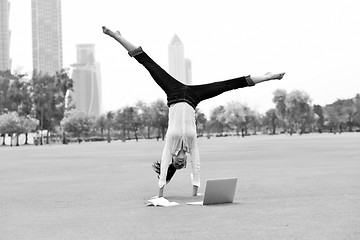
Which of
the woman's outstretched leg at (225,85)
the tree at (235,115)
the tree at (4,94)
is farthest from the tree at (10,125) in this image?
the woman's outstretched leg at (225,85)

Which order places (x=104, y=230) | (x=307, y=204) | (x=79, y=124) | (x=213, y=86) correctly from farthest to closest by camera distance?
(x=79, y=124) < (x=213, y=86) < (x=307, y=204) < (x=104, y=230)

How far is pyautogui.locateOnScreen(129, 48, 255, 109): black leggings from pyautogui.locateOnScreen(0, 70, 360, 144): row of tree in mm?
92544

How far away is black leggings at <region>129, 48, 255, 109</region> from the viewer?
36.9 feet

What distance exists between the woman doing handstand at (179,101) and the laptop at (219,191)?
3.06 ft

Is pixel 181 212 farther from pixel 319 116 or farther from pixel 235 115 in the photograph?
pixel 319 116

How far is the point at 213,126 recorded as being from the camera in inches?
7338

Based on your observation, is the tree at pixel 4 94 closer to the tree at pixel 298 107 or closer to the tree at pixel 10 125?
the tree at pixel 10 125

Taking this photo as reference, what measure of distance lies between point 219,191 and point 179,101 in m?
1.89

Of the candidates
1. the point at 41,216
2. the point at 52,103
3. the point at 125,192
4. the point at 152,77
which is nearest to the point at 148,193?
the point at 125,192

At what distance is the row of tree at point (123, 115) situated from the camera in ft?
372

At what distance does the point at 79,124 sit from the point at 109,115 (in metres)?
39.2

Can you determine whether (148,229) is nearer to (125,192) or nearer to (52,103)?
(125,192)

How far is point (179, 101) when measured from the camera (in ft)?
36.8

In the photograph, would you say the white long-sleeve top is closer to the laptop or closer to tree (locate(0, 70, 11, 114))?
the laptop
